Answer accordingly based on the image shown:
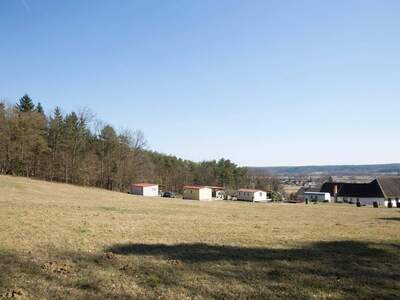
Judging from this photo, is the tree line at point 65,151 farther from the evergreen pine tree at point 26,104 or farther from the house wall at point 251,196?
the house wall at point 251,196

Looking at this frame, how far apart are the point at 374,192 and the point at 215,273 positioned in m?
96.2

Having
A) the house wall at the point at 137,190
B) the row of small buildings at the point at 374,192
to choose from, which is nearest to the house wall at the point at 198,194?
the house wall at the point at 137,190

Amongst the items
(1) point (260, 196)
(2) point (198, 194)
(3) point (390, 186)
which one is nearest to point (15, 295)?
(2) point (198, 194)

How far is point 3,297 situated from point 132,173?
276ft

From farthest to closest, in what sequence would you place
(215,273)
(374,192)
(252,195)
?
(252,195) → (374,192) → (215,273)

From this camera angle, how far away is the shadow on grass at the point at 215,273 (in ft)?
28.9

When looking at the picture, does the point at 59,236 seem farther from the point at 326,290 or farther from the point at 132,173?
the point at 132,173

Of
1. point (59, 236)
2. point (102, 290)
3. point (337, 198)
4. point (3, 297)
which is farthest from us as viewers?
point (337, 198)

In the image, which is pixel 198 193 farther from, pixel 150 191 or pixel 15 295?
pixel 15 295

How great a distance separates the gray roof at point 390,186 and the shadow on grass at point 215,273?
3541 inches

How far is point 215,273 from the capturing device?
10.6m

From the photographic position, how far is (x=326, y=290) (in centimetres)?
916

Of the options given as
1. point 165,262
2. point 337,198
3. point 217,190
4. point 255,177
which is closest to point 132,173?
Answer: point 217,190

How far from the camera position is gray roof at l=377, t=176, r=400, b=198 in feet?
312
